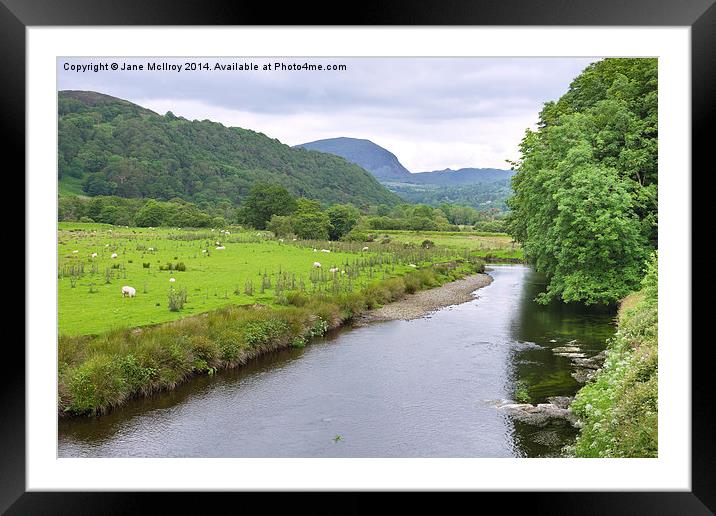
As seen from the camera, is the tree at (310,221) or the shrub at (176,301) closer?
the shrub at (176,301)

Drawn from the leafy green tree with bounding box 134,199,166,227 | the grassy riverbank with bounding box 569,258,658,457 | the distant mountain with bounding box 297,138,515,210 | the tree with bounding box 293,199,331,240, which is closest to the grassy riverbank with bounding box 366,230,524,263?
the distant mountain with bounding box 297,138,515,210

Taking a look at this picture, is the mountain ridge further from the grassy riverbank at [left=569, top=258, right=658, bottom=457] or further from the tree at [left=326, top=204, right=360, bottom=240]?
the grassy riverbank at [left=569, top=258, right=658, bottom=457]

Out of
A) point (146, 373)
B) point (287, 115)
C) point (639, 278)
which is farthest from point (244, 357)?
point (287, 115)

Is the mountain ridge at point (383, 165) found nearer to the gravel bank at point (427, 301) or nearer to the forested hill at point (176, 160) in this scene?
the forested hill at point (176, 160)

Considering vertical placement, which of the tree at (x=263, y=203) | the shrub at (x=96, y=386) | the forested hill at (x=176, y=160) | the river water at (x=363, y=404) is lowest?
the river water at (x=363, y=404)

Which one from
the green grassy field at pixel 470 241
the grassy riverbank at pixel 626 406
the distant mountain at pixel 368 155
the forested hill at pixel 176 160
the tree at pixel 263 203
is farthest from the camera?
the distant mountain at pixel 368 155

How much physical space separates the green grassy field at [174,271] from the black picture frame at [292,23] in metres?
3.91

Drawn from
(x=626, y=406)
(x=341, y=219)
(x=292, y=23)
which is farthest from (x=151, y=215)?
(x=626, y=406)

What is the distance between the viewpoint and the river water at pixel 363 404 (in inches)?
209

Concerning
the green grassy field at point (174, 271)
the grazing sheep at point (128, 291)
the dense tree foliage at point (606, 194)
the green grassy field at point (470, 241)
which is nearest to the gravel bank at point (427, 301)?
the green grassy field at point (174, 271)

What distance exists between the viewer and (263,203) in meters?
18.5

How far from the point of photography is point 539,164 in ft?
42.7

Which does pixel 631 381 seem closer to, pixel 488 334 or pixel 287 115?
pixel 488 334
